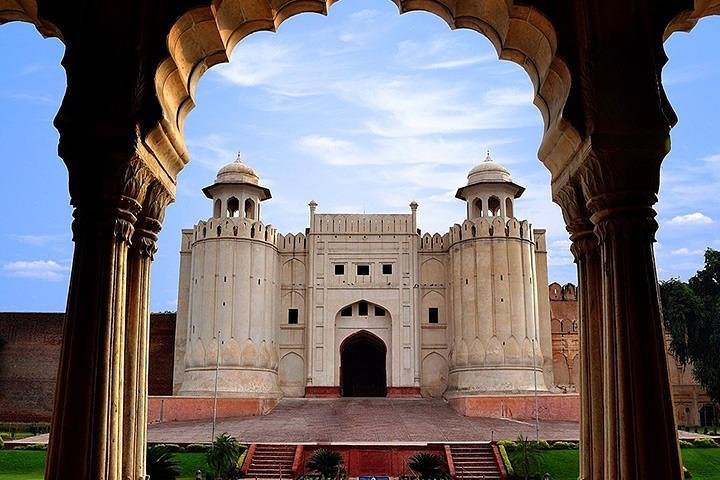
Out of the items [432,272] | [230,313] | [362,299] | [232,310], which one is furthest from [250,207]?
[432,272]

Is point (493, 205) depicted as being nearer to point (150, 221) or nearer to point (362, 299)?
point (362, 299)

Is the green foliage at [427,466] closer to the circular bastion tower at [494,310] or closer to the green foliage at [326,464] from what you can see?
the green foliage at [326,464]

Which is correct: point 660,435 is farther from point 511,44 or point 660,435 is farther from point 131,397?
point 131,397

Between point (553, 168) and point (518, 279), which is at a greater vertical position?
point (518, 279)

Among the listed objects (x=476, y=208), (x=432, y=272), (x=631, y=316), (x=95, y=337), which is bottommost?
(x=95, y=337)

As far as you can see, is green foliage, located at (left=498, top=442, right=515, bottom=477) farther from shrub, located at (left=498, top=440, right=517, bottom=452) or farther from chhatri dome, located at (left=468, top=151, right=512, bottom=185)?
chhatri dome, located at (left=468, top=151, right=512, bottom=185)

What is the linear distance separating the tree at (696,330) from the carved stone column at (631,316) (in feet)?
91.4

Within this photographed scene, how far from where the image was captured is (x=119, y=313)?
14.6ft

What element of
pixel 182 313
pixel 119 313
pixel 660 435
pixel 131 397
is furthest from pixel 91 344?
pixel 182 313

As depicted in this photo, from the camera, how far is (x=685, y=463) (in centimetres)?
1714

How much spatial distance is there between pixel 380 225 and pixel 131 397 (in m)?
28.5

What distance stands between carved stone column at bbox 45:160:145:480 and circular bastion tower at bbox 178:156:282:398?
2432 centimetres

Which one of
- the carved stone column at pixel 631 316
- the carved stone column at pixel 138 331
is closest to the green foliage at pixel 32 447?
the carved stone column at pixel 138 331

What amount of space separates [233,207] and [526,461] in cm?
1955
